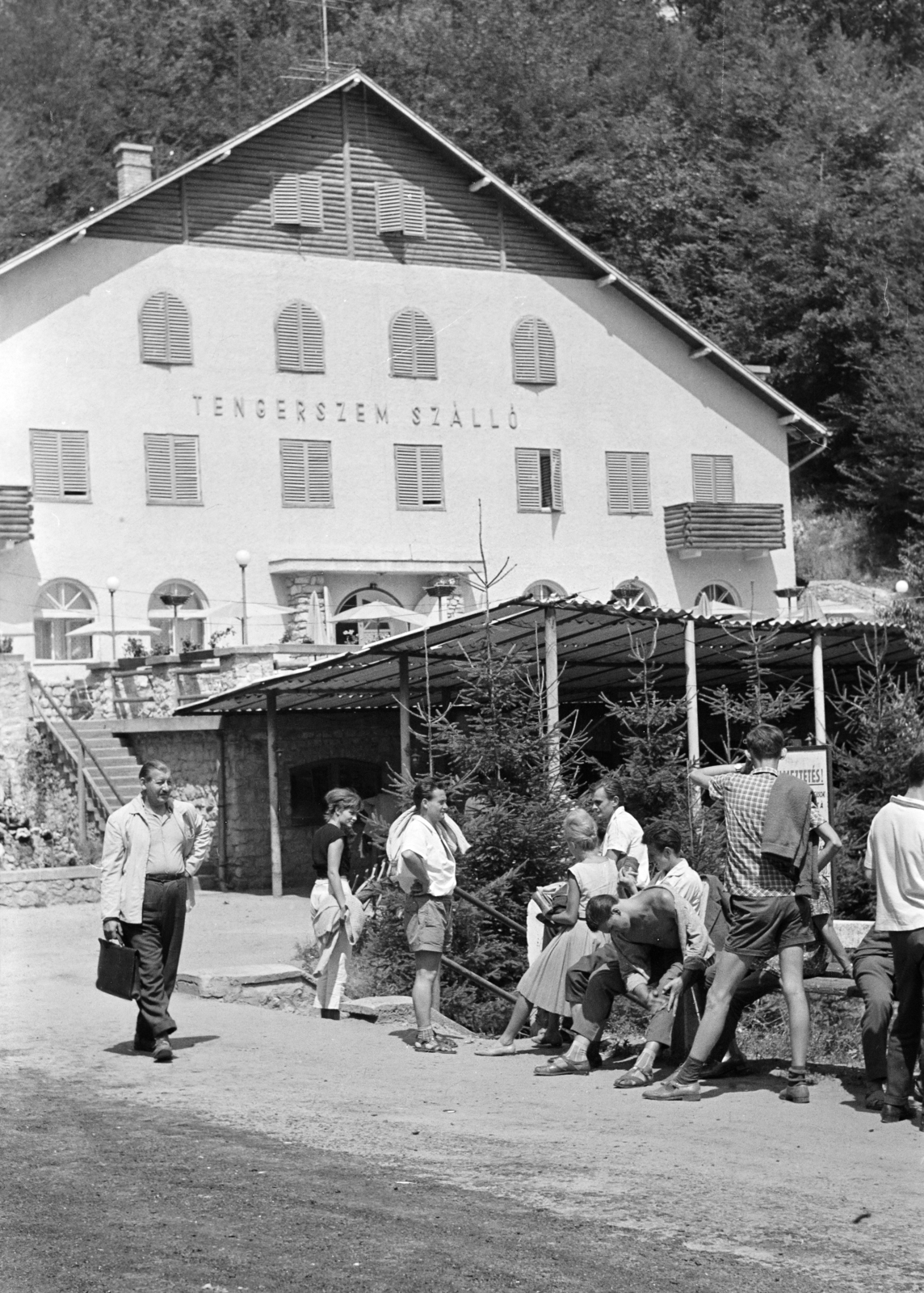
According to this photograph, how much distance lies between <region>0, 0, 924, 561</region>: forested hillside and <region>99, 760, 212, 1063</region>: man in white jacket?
106ft

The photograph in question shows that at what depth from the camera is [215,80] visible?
5388cm

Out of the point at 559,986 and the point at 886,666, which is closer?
the point at 559,986

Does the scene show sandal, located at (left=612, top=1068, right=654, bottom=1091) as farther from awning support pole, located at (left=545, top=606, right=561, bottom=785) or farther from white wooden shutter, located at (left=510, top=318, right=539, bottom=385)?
white wooden shutter, located at (left=510, top=318, right=539, bottom=385)

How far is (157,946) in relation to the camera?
10398 millimetres

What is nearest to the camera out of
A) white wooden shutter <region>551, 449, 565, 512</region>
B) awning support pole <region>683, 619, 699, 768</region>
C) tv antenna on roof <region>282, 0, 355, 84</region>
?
awning support pole <region>683, 619, 699, 768</region>

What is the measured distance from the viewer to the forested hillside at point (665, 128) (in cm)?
4328

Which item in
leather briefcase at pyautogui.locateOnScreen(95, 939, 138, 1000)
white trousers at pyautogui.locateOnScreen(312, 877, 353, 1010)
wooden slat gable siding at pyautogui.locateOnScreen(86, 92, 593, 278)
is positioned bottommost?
white trousers at pyautogui.locateOnScreen(312, 877, 353, 1010)

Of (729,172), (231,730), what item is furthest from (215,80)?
(231,730)

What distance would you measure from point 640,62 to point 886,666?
3291 cm

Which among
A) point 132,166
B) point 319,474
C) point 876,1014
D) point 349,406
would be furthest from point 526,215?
point 876,1014

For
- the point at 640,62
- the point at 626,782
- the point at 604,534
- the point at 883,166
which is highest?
the point at 640,62

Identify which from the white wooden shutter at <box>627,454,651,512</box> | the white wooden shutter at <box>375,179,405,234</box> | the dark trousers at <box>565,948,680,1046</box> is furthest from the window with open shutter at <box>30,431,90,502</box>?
the dark trousers at <box>565,948,680,1046</box>

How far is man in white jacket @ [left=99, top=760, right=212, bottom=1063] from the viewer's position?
1030 centimetres

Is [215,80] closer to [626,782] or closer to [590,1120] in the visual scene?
[626,782]
